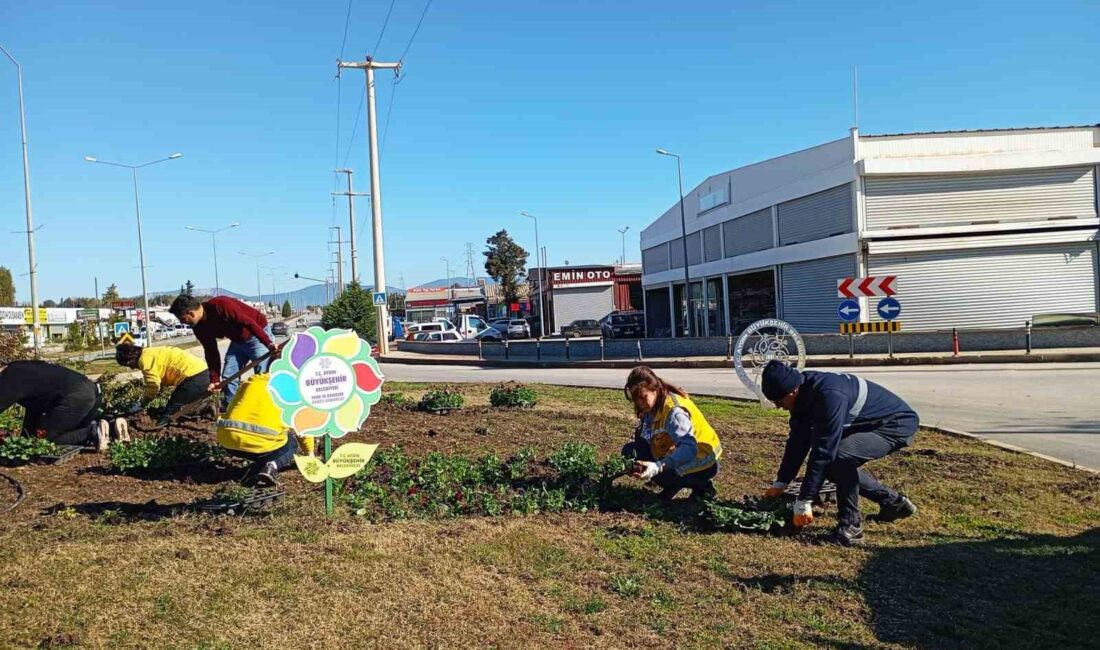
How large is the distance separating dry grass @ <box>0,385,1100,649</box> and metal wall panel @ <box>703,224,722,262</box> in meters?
35.4

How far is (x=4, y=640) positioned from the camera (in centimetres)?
347

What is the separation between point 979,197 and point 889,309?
33.6 feet

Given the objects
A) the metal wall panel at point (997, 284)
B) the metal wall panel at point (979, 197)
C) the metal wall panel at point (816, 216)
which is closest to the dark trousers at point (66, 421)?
the metal wall panel at point (816, 216)

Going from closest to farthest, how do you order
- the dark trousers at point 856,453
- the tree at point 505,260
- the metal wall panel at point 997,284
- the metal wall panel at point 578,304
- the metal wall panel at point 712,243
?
the dark trousers at point 856,453, the metal wall panel at point 997,284, the metal wall panel at point 712,243, the metal wall panel at point 578,304, the tree at point 505,260

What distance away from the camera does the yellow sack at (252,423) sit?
246 inches

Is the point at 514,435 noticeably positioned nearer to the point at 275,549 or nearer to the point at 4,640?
the point at 275,549

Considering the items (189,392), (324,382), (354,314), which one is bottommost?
(189,392)

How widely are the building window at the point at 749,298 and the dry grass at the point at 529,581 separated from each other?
98.1ft

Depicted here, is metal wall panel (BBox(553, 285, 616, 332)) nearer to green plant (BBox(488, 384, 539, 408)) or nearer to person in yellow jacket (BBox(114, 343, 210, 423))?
green plant (BBox(488, 384, 539, 408))

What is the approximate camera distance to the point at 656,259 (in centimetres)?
5359

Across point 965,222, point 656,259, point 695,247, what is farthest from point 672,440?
point 656,259

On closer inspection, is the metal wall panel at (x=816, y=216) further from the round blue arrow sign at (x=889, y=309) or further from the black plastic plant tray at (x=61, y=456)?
the black plastic plant tray at (x=61, y=456)

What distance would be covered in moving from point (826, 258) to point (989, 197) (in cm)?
599

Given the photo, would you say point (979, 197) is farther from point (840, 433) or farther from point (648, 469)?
point (648, 469)
